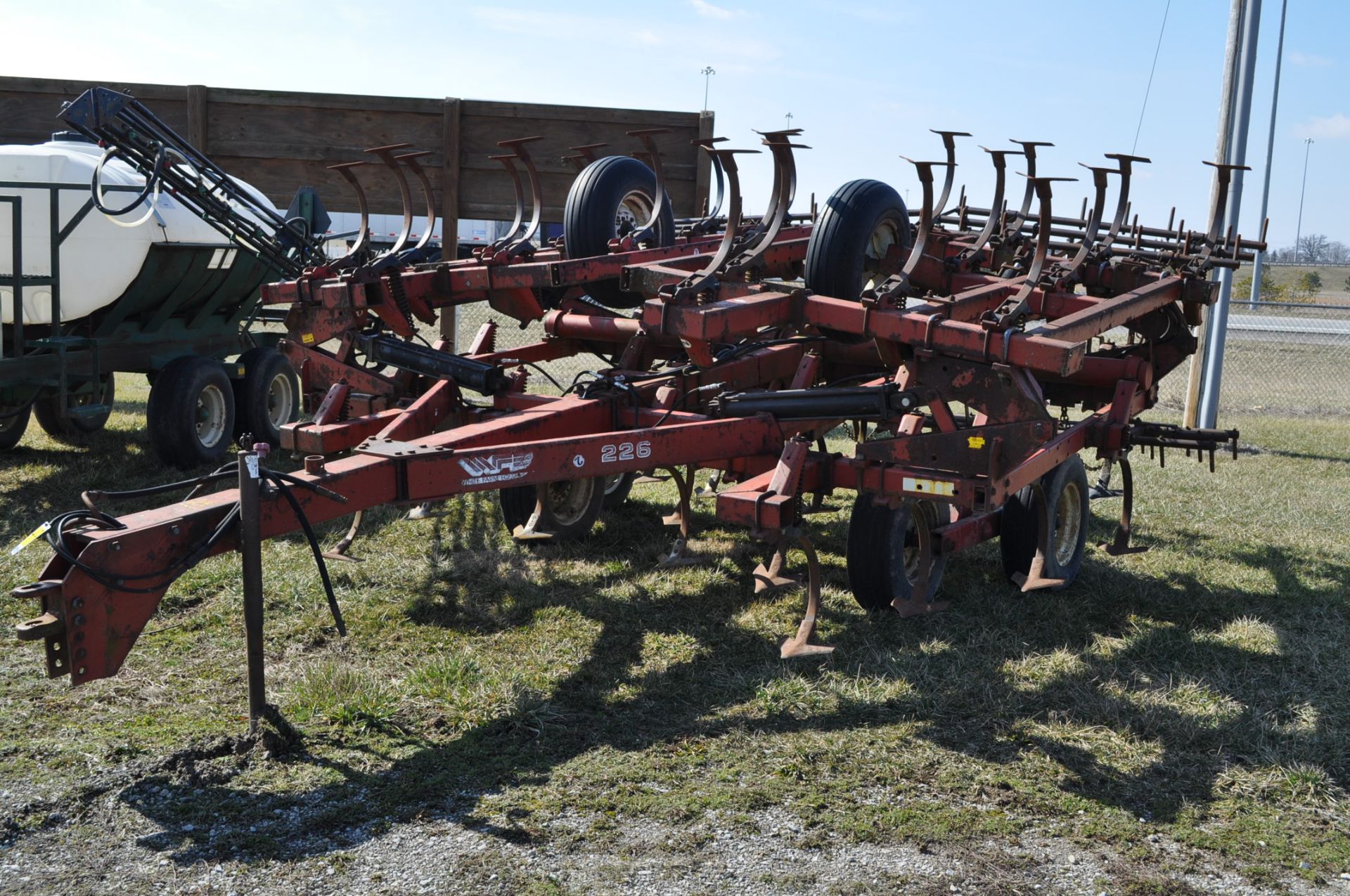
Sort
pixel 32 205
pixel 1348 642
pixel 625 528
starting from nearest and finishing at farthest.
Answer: pixel 1348 642, pixel 625 528, pixel 32 205

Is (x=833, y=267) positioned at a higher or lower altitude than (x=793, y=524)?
higher

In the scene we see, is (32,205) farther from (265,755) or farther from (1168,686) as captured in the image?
(1168,686)

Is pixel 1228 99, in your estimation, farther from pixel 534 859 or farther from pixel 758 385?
pixel 534 859

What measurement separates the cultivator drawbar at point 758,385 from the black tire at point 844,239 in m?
0.01

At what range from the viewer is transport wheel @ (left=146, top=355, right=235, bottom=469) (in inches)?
337

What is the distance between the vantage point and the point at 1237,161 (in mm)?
11320

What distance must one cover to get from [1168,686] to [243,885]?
12.4 feet

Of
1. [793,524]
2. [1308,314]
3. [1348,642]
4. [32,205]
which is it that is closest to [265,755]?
[793,524]

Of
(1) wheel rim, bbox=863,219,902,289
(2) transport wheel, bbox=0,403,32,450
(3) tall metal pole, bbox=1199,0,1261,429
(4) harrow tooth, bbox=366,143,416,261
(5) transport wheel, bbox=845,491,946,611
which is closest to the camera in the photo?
(5) transport wheel, bbox=845,491,946,611

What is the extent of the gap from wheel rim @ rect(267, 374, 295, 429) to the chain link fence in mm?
10064

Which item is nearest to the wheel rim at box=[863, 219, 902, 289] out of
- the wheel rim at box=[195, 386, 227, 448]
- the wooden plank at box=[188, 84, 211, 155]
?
the wheel rim at box=[195, 386, 227, 448]

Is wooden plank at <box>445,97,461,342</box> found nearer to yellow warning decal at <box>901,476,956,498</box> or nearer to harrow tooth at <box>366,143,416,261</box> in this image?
harrow tooth at <box>366,143,416,261</box>

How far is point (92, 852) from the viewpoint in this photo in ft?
11.4

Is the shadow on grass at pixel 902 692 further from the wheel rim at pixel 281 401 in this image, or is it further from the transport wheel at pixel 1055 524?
the wheel rim at pixel 281 401
